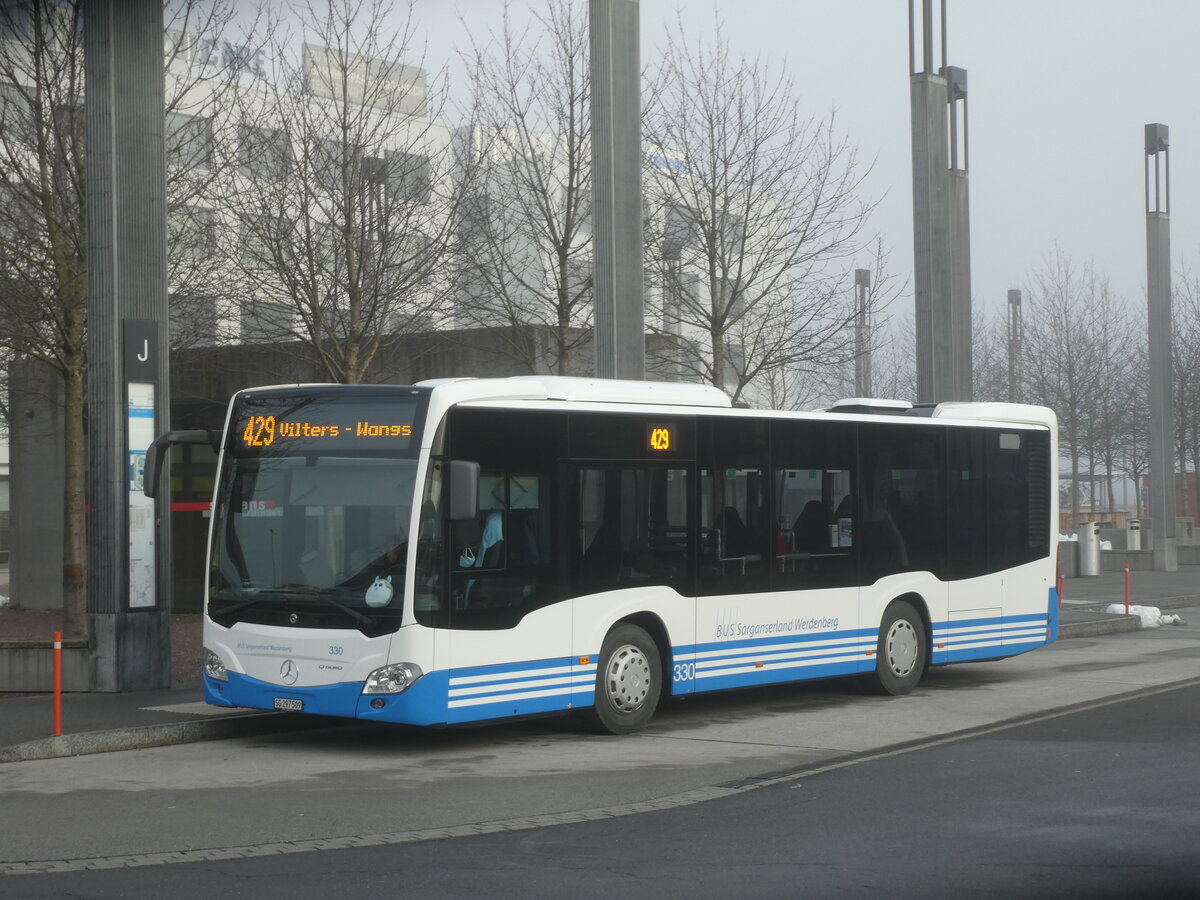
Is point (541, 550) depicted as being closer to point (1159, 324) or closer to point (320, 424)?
point (320, 424)

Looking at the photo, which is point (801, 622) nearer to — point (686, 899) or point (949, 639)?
point (949, 639)

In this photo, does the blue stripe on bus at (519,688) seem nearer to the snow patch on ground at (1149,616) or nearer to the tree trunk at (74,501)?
the tree trunk at (74,501)

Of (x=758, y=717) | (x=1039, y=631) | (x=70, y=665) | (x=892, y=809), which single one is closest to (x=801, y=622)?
(x=758, y=717)

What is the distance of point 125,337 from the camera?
1439 cm

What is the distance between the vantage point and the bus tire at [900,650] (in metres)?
15.0

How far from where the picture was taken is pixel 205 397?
74.5 ft

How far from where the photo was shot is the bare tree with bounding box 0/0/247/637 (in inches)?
715

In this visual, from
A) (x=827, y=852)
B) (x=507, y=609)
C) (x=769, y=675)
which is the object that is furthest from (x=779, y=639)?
(x=827, y=852)

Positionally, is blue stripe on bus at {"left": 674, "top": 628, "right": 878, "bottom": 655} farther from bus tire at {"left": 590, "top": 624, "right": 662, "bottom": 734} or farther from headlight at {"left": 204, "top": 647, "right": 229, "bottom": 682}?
headlight at {"left": 204, "top": 647, "right": 229, "bottom": 682}

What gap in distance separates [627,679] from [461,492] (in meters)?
2.40

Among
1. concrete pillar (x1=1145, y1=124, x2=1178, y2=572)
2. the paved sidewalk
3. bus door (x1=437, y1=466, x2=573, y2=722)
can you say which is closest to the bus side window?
bus door (x1=437, y1=466, x2=573, y2=722)

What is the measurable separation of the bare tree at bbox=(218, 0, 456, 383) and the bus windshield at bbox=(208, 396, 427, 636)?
7983 millimetres

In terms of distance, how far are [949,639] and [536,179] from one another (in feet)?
41.6

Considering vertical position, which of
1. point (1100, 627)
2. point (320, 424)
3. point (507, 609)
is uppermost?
point (320, 424)
